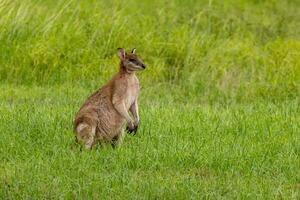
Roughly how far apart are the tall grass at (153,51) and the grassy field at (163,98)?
0.02 m

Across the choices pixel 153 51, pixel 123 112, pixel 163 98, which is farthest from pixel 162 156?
pixel 153 51

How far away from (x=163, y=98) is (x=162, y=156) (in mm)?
3987

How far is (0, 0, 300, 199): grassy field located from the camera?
24.7ft

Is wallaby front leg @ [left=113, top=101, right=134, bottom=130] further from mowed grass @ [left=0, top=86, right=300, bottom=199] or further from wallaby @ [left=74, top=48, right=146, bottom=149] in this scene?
mowed grass @ [left=0, top=86, right=300, bottom=199]

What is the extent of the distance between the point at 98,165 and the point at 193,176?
2.72ft

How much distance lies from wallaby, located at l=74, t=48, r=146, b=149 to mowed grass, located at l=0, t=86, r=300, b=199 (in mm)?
151

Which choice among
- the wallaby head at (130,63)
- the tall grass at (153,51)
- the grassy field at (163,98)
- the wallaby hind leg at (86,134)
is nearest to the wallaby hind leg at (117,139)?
the grassy field at (163,98)

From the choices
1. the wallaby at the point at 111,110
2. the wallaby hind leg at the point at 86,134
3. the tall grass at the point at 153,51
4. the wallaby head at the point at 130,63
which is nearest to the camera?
the wallaby hind leg at the point at 86,134

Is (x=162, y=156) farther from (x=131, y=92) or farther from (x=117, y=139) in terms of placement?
(x=131, y=92)

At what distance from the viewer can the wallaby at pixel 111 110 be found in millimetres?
8699

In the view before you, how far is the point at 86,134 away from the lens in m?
8.60

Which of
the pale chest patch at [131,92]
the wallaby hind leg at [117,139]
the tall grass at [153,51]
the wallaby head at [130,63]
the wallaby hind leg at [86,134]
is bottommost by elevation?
the tall grass at [153,51]

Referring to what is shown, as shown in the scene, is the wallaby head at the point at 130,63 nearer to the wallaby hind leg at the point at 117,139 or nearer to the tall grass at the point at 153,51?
the wallaby hind leg at the point at 117,139

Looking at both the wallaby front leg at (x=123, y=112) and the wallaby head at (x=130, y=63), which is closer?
the wallaby front leg at (x=123, y=112)
